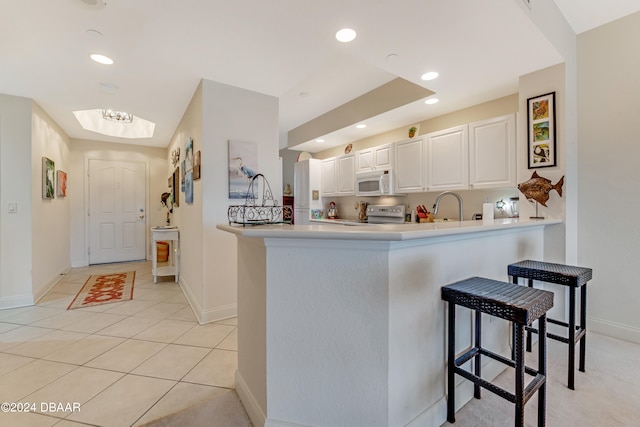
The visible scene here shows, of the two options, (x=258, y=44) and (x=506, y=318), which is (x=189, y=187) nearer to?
(x=258, y=44)

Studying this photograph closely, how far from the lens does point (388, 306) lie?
1.23 m

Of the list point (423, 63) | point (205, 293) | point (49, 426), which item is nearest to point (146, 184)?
point (205, 293)

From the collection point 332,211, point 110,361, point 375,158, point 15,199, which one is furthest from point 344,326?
point 332,211

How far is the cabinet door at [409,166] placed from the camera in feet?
12.0

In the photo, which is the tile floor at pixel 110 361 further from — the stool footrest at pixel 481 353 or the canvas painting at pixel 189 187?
the stool footrest at pixel 481 353

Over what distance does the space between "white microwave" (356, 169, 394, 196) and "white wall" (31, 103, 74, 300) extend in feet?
13.9

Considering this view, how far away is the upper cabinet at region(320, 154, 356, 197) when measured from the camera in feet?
15.7

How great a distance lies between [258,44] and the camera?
2.19 meters

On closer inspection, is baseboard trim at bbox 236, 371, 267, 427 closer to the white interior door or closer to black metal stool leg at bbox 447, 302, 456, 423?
black metal stool leg at bbox 447, 302, 456, 423

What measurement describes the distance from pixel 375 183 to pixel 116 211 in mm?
5142

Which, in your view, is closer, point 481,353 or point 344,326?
point 344,326

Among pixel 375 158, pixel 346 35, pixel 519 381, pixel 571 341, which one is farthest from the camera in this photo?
pixel 375 158

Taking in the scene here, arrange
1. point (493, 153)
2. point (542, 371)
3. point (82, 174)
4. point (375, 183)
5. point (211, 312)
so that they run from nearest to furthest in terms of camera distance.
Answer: point (542, 371), point (211, 312), point (493, 153), point (375, 183), point (82, 174)

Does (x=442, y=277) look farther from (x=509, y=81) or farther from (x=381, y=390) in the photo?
(x=509, y=81)
